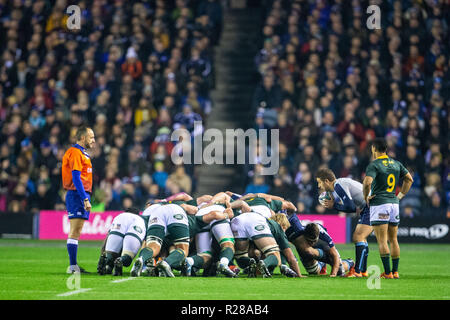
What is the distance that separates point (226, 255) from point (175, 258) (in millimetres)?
767

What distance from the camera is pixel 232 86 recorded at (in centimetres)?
2583

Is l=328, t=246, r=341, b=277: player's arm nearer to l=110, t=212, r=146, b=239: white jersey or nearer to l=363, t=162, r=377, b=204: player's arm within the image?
l=363, t=162, r=377, b=204: player's arm

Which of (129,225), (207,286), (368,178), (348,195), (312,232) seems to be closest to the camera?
(207,286)

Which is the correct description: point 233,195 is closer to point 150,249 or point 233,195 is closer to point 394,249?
point 150,249

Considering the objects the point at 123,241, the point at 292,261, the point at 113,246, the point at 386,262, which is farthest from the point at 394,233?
the point at 113,246

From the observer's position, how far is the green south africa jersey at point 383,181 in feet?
42.9

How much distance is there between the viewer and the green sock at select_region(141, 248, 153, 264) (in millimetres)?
12656

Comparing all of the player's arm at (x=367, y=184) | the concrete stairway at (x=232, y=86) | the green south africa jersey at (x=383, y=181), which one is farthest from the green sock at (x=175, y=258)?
the concrete stairway at (x=232, y=86)

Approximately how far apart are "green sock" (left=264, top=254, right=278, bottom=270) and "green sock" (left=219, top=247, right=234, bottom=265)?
1.74 ft

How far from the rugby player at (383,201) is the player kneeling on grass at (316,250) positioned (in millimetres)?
866

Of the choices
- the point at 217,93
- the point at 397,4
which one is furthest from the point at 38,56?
the point at 397,4

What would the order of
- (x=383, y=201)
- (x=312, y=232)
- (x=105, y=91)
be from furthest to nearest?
1. (x=105, y=91)
2. (x=312, y=232)
3. (x=383, y=201)

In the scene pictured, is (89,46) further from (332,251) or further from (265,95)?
(332,251)

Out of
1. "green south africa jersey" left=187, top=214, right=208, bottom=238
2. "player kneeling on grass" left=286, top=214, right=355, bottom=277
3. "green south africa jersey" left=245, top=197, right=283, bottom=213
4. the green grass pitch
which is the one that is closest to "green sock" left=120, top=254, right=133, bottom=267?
the green grass pitch
